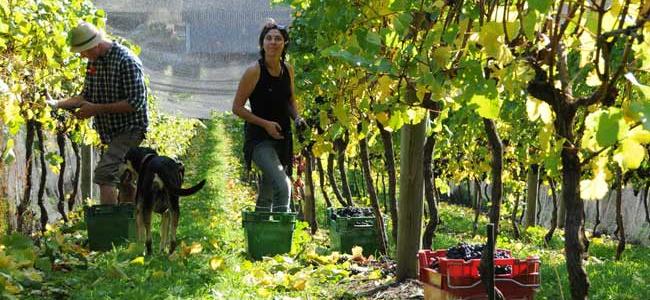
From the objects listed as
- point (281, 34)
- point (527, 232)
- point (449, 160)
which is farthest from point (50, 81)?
point (449, 160)

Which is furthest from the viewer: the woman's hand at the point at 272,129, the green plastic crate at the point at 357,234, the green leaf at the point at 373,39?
the green plastic crate at the point at 357,234

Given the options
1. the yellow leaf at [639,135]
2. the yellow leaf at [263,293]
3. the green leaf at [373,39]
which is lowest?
the yellow leaf at [263,293]

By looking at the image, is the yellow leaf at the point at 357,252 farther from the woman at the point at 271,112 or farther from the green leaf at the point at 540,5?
the green leaf at the point at 540,5

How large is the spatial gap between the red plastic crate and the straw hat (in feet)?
9.71

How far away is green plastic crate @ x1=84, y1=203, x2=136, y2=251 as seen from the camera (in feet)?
18.9

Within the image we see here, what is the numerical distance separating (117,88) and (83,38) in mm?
391

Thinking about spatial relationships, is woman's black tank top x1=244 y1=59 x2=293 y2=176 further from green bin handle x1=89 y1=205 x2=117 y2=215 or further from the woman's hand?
green bin handle x1=89 y1=205 x2=117 y2=215

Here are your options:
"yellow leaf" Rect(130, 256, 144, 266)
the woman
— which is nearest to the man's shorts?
the woman

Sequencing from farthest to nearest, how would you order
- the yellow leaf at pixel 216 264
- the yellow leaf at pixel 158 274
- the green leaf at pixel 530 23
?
the yellow leaf at pixel 216 264
the yellow leaf at pixel 158 274
the green leaf at pixel 530 23

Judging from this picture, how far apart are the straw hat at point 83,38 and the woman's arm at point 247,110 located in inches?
38.9

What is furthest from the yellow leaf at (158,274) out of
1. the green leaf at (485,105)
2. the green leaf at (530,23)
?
the green leaf at (530,23)

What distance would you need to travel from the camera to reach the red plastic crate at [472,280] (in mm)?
3428

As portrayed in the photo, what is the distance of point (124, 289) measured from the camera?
4164 millimetres

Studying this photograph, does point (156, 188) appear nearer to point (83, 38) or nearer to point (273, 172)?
point (273, 172)
